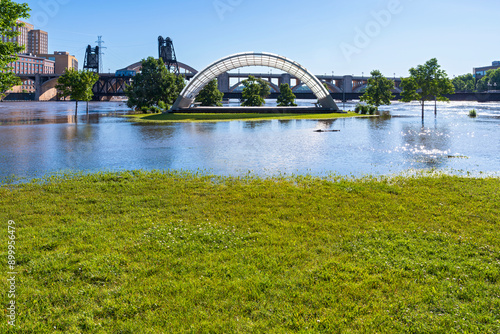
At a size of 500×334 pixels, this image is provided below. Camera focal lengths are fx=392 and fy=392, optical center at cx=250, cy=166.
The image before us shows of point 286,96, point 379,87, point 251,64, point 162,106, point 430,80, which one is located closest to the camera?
point 430,80

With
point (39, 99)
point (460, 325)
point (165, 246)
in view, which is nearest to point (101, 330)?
point (165, 246)

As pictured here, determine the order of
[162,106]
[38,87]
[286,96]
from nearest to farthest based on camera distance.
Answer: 1. [162,106]
2. [286,96]
3. [38,87]

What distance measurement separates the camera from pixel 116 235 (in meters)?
8.45

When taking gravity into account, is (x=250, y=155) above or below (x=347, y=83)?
below

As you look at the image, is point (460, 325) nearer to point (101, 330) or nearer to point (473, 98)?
point (101, 330)

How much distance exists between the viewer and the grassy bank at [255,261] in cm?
539

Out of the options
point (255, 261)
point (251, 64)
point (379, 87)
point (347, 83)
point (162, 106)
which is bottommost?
point (255, 261)

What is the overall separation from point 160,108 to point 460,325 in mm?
67921

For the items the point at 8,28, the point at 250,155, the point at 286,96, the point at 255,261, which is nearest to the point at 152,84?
the point at 286,96

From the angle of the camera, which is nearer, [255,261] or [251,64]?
[255,261]

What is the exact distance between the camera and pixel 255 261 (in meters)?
7.16

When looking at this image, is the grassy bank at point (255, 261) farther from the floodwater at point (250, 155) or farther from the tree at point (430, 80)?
the tree at point (430, 80)

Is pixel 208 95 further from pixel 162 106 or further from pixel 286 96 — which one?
pixel 286 96

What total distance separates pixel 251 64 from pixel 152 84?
18.7 meters
